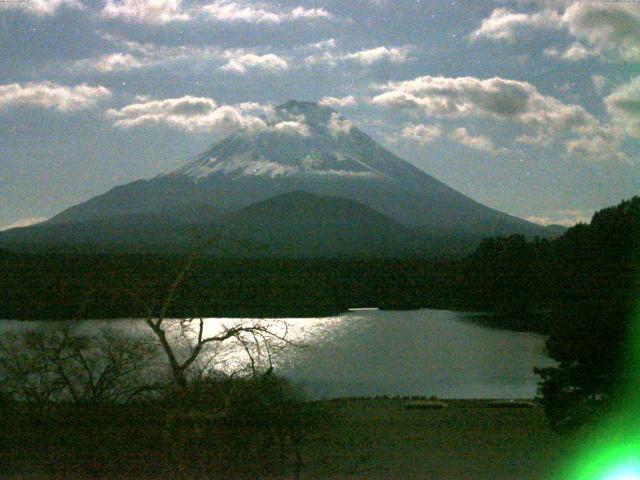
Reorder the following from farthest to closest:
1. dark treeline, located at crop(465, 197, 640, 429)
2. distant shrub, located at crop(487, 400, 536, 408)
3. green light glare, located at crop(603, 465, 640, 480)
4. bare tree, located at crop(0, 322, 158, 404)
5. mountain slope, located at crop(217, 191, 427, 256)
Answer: mountain slope, located at crop(217, 191, 427, 256), distant shrub, located at crop(487, 400, 536, 408), dark treeline, located at crop(465, 197, 640, 429), bare tree, located at crop(0, 322, 158, 404), green light glare, located at crop(603, 465, 640, 480)

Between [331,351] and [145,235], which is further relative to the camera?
[145,235]

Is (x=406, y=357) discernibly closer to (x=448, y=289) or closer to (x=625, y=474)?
(x=625, y=474)

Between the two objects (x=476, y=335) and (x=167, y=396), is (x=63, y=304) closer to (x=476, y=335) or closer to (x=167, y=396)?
(x=167, y=396)

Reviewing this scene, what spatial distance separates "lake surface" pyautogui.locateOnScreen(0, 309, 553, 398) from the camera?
2072 cm

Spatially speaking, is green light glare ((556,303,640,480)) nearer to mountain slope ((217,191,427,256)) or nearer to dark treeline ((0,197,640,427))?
dark treeline ((0,197,640,427))

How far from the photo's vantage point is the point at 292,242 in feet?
305

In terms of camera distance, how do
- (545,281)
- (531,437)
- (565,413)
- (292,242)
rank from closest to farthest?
1. (565,413)
2. (531,437)
3. (545,281)
4. (292,242)

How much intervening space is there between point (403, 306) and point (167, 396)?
4172 cm

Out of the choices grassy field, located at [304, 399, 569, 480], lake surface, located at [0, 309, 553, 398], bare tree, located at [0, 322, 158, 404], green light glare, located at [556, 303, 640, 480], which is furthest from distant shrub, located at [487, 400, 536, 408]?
bare tree, located at [0, 322, 158, 404]

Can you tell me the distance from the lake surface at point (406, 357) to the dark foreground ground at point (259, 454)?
3.45 m

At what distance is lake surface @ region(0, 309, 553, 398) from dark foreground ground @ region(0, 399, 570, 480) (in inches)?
136

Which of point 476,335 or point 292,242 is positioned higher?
point 292,242

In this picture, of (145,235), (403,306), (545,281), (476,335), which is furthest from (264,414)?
(145,235)

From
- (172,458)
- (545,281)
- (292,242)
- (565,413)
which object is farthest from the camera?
(292,242)
